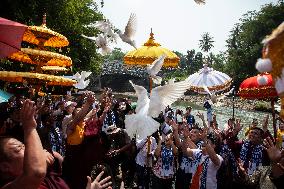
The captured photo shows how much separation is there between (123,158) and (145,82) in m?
52.9

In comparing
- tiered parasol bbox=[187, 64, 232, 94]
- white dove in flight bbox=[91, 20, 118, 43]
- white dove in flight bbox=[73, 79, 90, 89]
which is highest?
white dove in flight bbox=[91, 20, 118, 43]

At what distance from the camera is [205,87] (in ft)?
26.1

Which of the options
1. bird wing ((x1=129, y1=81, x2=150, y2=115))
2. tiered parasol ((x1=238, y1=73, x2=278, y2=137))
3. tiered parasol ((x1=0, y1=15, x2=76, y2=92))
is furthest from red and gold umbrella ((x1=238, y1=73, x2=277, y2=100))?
tiered parasol ((x1=0, y1=15, x2=76, y2=92))

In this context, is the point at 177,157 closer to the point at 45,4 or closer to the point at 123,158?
the point at 123,158

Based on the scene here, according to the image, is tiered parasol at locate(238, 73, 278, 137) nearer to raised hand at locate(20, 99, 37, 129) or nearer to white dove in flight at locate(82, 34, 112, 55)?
white dove in flight at locate(82, 34, 112, 55)

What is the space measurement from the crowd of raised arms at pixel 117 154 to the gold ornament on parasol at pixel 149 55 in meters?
1.38

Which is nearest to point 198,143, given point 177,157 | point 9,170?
point 177,157

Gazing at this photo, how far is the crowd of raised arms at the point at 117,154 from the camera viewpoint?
6.62 ft

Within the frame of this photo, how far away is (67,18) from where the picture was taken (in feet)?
65.7

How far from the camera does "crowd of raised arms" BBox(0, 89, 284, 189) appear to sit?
6.62 ft

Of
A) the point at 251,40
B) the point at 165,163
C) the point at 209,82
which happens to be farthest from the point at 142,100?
the point at 251,40

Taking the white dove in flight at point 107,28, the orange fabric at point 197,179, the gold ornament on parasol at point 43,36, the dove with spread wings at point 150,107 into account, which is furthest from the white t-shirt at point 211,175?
the gold ornament on parasol at point 43,36

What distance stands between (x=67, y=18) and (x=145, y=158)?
1541 cm

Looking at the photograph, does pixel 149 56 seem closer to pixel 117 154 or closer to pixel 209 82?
pixel 209 82
